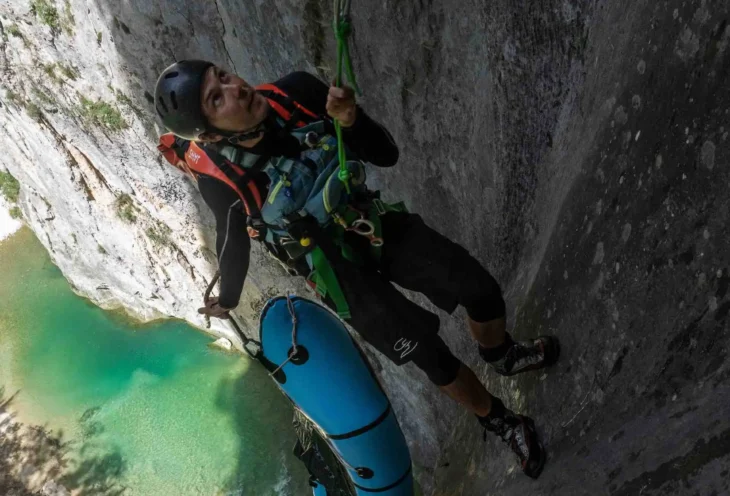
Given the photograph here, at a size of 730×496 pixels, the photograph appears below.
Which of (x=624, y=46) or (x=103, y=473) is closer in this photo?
(x=624, y=46)

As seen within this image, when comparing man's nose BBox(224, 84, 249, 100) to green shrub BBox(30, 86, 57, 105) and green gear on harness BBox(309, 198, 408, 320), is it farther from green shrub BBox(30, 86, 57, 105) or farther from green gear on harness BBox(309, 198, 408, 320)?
green shrub BBox(30, 86, 57, 105)

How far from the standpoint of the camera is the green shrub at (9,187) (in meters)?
13.2

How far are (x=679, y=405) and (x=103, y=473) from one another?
11.1m

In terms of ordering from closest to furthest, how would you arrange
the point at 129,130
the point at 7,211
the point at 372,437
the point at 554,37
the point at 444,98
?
the point at 554,37 → the point at 444,98 → the point at 372,437 → the point at 129,130 → the point at 7,211

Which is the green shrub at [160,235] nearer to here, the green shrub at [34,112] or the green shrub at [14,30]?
the green shrub at [34,112]

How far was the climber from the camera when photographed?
9.07 feet

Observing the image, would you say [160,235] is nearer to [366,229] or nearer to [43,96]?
[43,96]

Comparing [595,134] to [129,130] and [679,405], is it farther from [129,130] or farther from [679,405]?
[129,130]

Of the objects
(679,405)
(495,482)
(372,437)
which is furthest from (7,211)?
(679,405)

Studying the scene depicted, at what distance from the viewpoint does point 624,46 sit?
8.15ft

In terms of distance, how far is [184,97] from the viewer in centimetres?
263

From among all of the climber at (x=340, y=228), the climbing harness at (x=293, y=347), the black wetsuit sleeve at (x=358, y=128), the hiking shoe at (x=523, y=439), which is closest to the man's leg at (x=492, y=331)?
the climber at (x=340, y=228)

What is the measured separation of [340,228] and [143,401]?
977 cm

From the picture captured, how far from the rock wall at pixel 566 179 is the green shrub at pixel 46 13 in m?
0.74
